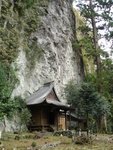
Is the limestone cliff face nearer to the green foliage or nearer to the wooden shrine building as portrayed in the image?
the wooden shrine building

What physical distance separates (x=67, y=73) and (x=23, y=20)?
36.0 ft

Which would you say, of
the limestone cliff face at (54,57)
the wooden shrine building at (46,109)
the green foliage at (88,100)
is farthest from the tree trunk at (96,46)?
the wooden shrine building at (46,109)

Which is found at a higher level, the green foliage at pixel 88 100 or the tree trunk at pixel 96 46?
the tree trunk at pixel 96 46

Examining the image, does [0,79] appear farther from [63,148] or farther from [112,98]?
[112,98]

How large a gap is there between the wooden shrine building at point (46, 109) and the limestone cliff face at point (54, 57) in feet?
5.41

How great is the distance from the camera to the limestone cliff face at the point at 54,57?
128 feet

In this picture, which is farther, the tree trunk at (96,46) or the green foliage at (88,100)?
the tree trunk at (96,46)

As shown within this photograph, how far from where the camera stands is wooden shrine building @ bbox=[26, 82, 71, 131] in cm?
3634

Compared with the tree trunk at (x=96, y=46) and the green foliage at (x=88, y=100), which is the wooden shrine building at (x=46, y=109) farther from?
the tree trunk at (x=96, y=46)

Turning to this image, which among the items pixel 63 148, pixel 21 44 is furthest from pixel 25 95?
pixel 63 148

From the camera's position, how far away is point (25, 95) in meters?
38.3

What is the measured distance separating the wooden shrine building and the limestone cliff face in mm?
1650

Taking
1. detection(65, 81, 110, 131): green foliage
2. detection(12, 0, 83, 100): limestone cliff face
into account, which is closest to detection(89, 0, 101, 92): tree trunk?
detection(65, 81, 110, 131): green foliage

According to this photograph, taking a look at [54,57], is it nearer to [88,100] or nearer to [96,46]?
[96,46]
